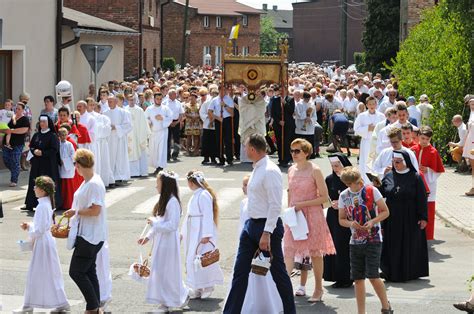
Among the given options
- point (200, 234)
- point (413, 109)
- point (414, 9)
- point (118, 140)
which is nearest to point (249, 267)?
point (200, 234)

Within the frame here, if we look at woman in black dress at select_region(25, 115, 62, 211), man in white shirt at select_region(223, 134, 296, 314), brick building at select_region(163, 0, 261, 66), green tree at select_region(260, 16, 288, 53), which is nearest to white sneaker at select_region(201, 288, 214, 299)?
man in white shirt at select_region(223, 134, 296, 314)

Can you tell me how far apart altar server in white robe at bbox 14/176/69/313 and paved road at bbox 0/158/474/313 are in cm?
34

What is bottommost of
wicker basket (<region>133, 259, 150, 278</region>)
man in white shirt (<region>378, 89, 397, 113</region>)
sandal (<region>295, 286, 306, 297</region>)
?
sandal (<region>295, 286, 306, 297</region>)

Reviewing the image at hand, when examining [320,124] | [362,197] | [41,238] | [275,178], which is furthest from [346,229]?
[320,124]

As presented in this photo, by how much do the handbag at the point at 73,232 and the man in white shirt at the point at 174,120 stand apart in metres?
15.4

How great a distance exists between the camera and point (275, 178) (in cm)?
1037

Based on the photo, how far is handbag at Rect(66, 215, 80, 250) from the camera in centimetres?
1073

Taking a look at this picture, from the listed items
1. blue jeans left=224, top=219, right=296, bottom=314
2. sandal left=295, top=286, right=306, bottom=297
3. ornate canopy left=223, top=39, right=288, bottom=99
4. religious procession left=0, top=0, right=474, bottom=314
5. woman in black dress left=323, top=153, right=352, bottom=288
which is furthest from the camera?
ornate canopy left=223, top=39, right=288, bottom=99

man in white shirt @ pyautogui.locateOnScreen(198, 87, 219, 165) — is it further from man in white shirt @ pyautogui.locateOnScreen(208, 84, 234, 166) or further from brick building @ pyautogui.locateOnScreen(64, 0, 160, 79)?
brick building @ pyautogui.locateOnScreen(64, 0, 160, 79)

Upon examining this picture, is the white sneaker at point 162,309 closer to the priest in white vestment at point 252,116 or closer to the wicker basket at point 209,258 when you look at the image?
the wicker basket at point 209,258

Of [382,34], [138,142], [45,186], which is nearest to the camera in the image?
[45,186]

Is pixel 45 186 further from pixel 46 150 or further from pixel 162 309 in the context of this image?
pixel 46 150

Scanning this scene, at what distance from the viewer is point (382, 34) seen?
61.1 m

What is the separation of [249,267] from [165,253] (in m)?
1.31
